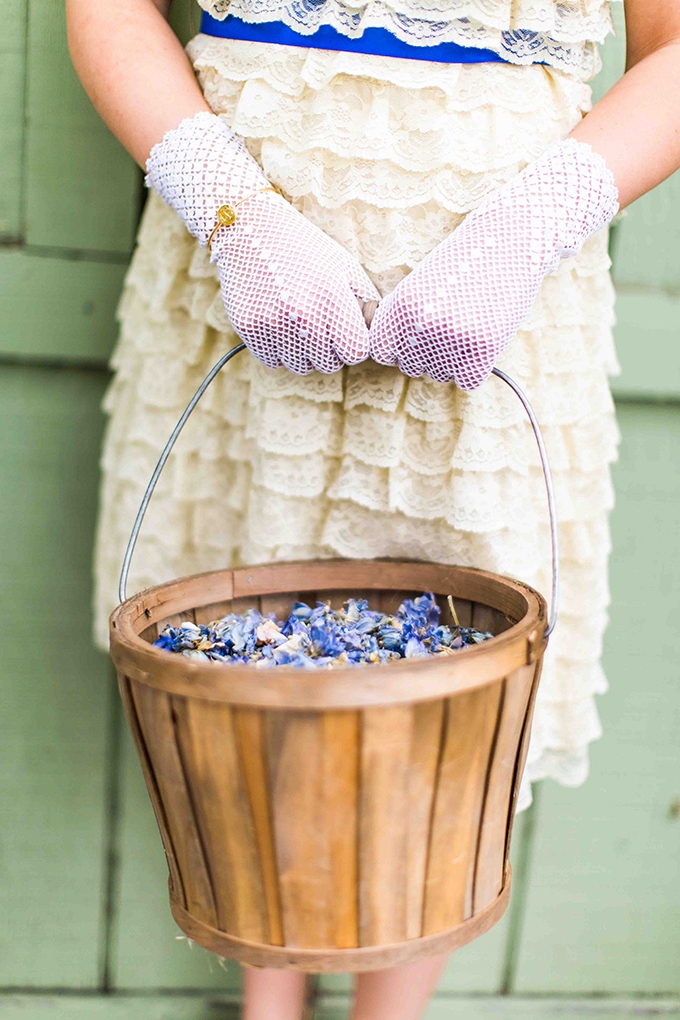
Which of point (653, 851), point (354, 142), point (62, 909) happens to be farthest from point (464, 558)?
point (62, 909)

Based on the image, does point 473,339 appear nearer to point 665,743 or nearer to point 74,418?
point 74,418

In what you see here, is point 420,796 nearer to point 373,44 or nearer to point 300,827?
point 300,827

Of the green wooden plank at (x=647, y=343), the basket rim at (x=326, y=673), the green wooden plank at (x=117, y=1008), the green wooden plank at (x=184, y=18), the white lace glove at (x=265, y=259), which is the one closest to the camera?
the basket rim at (x=326, y=673)

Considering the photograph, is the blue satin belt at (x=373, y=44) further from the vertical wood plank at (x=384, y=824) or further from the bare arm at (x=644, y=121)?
the vertical wood plank at (x=384, y=824)

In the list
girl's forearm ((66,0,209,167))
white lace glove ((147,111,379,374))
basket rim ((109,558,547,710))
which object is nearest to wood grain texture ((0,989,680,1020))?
basket rim ((109,558,547,710))

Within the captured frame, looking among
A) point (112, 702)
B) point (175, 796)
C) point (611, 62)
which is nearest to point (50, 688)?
point (112, 702)

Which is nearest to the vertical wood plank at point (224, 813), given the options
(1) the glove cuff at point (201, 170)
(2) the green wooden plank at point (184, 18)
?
(1) the glove cuff at point (201, 170)
